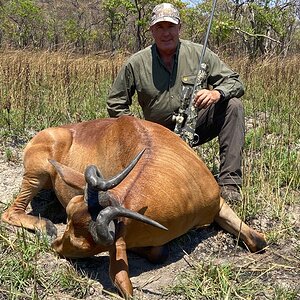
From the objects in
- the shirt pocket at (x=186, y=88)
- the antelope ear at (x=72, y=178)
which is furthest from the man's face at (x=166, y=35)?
the antelope ear at (x=72, y=178)

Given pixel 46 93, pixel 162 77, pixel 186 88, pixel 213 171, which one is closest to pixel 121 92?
pixel 162 77

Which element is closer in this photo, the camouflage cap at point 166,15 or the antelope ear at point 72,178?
the antelope ear at point 72,178

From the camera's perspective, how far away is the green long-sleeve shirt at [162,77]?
15.6 ft

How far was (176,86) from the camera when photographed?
480 centimetres

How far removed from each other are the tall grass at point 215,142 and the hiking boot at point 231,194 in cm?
9

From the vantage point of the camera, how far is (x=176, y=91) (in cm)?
480

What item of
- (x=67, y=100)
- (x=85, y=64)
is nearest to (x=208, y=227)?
(x=67, y=100)

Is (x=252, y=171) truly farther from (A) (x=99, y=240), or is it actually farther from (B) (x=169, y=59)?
(A) (x=99, y=240)

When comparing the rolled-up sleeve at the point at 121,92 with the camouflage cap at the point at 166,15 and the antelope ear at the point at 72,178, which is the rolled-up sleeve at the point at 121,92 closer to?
the camouflage cap at the point at 166,15

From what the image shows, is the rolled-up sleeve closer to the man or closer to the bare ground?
the man

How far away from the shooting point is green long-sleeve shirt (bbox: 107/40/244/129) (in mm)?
4750

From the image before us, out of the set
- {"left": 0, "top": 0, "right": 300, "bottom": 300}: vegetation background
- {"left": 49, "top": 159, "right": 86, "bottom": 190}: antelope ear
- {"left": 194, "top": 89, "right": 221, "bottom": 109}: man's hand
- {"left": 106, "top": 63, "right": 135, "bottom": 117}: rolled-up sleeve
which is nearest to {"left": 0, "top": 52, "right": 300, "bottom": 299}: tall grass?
{"left": 0, "top": 0, "right": 300, "bottom": 300}: vegetation background

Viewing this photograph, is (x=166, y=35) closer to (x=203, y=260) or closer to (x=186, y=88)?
(x=186, y=88)

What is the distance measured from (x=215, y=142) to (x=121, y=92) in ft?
4.46
